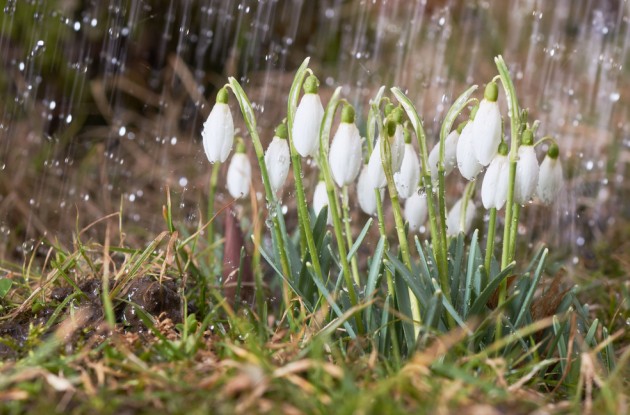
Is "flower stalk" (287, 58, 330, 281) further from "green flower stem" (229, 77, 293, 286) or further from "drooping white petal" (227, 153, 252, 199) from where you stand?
"drooping white petal" (227, 153, 252, 199)

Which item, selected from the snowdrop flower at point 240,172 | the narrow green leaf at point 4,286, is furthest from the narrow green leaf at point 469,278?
the narrow green leaf at point 4,286

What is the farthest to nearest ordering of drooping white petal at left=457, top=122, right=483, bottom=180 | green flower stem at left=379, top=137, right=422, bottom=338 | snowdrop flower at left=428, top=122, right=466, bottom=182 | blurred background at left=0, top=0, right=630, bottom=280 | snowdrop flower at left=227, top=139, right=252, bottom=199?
blurred background at left=0, top=0, right=630, bottom=280
snowdrop flower at left=227, top=139, right=252, bottom=199
snowdrop flower at left=428, top=122, right=466, bottom=182
drooping white petal at left=457, top=122, right=483, bottom=180
green flower stem at left=379, top=137, right=422, bottom=338

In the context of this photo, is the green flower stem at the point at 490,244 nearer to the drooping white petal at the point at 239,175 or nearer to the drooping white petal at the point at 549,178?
the drooping white petal at the point at 549,178

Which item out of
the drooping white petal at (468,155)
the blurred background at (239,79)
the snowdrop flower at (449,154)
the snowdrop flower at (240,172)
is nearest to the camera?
the drooping white petal at (468,155)

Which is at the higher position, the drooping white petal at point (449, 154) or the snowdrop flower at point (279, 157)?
the drooping white petal at point (449, 154)

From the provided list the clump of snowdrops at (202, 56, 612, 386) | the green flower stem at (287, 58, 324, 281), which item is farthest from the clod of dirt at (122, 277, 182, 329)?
the green flower stem at (287, 58, 324, 281)

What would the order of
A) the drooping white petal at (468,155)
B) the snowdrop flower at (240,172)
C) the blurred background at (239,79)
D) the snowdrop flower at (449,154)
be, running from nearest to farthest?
the drooping white petal at (468,155)
the snowdrop flower at (449,154)
the snowdrop flower at (240,172)
the blurred background at (239,79)

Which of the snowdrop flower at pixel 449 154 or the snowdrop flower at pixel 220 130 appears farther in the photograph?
the snowdrop flower at pixel 449 154
